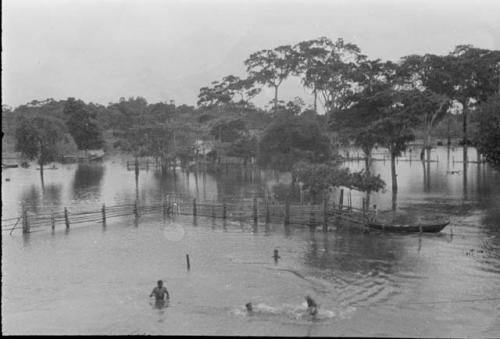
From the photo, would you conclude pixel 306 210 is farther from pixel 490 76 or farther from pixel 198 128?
pixel 198 128

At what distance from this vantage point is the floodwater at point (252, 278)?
1986 centimetres

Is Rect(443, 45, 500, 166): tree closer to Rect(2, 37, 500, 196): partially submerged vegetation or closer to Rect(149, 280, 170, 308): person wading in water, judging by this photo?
Rect(2, 37, 500, 196): partially submerged vegetation

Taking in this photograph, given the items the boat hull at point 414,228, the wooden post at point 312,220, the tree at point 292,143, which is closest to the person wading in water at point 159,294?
the wooden post at point 312,220

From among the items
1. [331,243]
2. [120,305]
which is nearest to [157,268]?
[120,305]

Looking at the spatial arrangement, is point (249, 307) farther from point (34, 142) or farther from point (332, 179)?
point (34, 142)

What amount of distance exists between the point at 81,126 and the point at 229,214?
66.1 m

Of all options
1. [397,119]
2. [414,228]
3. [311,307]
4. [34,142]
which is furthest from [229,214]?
[34,142]

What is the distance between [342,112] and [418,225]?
2220 cm

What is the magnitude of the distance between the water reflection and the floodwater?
15.9 m

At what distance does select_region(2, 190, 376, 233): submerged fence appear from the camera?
36094 millimetres

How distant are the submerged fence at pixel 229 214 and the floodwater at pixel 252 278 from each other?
889mm

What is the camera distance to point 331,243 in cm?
3241

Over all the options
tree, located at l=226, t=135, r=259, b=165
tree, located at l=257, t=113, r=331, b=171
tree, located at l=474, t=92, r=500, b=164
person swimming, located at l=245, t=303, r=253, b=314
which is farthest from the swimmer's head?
tree, located at l=226, t=135, r=259, b=165

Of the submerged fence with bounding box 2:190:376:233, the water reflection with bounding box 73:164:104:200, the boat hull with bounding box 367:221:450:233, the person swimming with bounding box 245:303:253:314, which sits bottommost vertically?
the person swimming with bounding box 245:303:253:314
